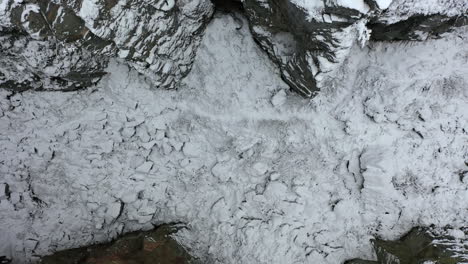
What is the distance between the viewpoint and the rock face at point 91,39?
1.70 meters

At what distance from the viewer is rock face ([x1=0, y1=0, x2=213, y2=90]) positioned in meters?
1.70

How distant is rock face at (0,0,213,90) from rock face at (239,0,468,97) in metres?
0.38

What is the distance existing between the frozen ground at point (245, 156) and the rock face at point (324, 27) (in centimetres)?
14

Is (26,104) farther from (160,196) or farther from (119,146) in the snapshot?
(160,196)

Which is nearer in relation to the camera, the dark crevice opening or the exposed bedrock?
the exposed bedrock

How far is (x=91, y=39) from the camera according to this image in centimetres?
184

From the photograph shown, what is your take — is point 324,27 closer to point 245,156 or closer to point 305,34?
point 305,34

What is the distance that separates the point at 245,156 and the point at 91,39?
3.34 feet

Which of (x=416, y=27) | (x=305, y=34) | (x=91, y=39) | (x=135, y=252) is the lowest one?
(x=135, y=252)

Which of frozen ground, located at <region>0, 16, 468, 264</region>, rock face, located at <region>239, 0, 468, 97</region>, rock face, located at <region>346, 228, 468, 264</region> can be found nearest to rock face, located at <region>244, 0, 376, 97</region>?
rock face, located at <region>239, 0, 468, 97</region>

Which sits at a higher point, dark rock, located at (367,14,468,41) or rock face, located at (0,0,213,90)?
dark rock, located at (367,14,468,41)

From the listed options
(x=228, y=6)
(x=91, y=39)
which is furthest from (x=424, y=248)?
(x=91, y=39)

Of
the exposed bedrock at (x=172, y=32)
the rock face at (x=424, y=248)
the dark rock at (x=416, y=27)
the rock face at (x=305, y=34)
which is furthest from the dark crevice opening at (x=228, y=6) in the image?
the rock face at (x=424, y=248)

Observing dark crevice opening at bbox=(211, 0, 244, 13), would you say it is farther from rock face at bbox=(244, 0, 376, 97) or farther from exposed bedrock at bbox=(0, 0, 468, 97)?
rock face at bbox=(244, 0, 376, 97)
